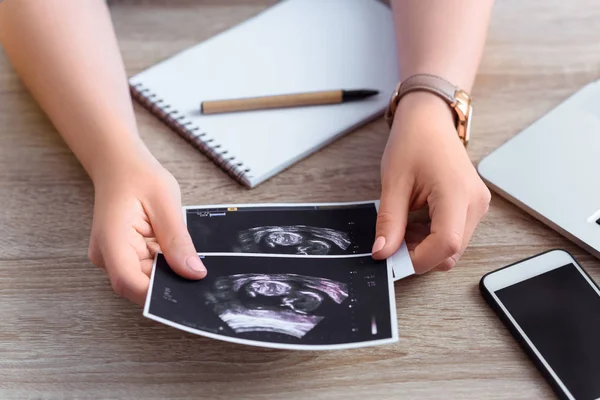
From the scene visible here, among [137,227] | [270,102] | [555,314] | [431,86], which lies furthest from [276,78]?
[555,314]

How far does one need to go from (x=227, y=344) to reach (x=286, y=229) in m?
0.15

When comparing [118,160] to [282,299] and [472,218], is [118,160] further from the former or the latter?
[472,218]

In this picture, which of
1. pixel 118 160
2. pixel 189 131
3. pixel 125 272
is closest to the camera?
pixel 125 272

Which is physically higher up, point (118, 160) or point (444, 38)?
point (444, 38)

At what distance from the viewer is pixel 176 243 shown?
0.72 m

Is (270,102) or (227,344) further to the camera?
(270,102)

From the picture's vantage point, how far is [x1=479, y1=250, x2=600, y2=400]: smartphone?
67 cm

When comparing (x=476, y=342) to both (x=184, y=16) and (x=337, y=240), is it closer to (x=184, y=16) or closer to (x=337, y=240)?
(x=337, y=240)

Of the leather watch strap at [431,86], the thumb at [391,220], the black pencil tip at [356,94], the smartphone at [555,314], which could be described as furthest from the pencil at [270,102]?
the smartphone at [555,314]

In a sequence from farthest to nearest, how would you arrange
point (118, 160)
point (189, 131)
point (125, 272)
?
point (189, 131) < point (118, 160) < point (125, 272)

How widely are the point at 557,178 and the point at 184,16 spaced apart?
25.5 inches

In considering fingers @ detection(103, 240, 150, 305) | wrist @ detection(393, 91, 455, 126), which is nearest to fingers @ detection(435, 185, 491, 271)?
wrist @ detection(393, 91, 455, 126)

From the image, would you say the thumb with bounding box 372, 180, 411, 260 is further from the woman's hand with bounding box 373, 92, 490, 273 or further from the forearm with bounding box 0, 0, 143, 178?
the forearm with bounding box 0, 0, 143, 178

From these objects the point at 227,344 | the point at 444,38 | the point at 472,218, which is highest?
the point at 444,38
